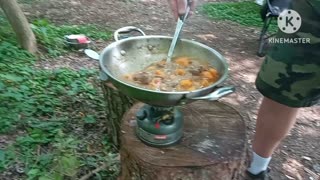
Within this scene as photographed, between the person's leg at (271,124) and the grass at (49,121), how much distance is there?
0.75 m

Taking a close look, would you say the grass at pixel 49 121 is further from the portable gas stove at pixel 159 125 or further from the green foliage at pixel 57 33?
the portable gas stove at pixel 159 125

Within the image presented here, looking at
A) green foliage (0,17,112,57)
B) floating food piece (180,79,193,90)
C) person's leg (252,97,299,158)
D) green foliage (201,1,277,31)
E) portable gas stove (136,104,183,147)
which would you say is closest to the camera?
floating food piece (180,79,193,90)

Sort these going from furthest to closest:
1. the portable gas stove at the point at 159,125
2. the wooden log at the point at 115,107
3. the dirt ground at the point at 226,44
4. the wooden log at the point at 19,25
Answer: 1. the wooden log at the point at 19,25
2. the dirt ground at the point at 226,44
3. the wooden log at the point at 115,107
4. the portable gas stove at the point at 159,125

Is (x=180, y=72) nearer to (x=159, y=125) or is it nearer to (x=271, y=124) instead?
(x=159, y=125)

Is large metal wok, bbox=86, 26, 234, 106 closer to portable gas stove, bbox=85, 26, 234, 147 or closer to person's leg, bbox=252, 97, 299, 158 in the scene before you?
portable gas stove, bbox=85, 26, 234, 147

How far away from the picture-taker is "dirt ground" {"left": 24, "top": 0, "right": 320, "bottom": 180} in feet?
7.80

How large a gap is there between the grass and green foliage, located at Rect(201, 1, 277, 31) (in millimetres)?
2278

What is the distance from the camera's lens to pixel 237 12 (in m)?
4.79

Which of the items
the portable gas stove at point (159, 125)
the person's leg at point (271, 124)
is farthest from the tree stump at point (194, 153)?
the person's leg at point (271, 124)

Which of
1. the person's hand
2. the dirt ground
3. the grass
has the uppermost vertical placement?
the person's hand

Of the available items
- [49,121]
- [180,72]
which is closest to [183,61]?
[180,72]

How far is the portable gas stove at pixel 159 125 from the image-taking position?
146 centimetres

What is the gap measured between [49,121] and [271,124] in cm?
125

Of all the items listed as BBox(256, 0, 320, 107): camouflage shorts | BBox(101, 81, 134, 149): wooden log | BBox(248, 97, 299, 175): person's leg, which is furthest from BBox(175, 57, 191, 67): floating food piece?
BBox(101, 81, 134, 149): wooden log
